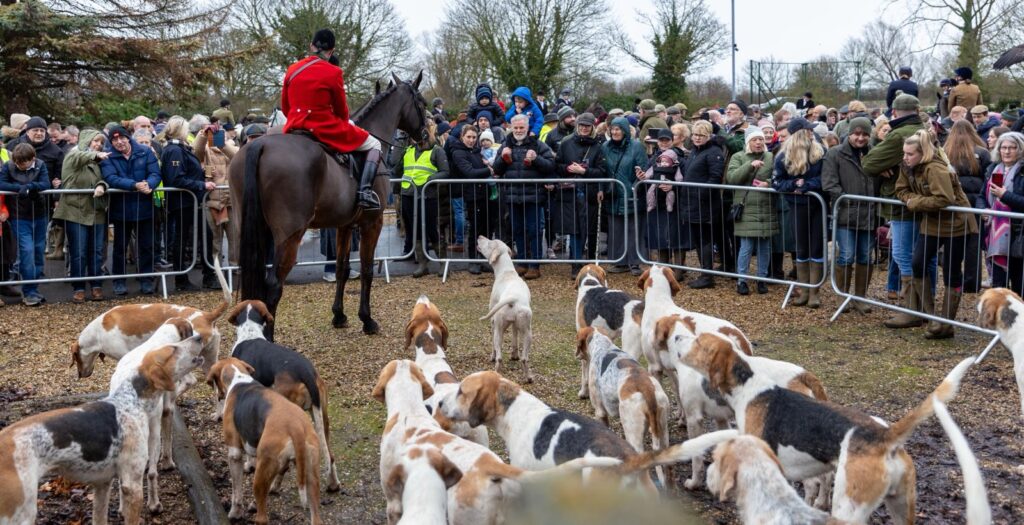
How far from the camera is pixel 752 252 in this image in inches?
→ 441

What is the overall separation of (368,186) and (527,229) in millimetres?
3875

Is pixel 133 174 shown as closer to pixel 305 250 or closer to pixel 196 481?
pixel 305 250

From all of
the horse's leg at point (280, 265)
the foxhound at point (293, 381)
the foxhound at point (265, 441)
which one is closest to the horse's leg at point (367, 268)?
the horse's leg at point (280, 265)

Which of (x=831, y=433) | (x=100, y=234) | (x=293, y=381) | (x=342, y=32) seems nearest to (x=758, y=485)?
(x=831, y=433)

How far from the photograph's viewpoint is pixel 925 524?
16.5 ft

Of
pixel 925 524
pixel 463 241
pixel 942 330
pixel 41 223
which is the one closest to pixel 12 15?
pixel 41 223

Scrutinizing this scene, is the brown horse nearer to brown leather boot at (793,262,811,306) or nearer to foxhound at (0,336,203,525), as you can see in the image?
foxhound at (0,336,203,525)

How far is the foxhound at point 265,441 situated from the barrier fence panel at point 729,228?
22.1 ft

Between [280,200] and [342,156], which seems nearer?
[280,200]

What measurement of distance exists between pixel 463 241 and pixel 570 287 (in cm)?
248

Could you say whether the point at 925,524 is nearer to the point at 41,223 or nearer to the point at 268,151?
the point at 268,151

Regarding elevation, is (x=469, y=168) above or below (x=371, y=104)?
below

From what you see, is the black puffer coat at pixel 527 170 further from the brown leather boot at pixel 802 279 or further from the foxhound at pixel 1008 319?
the foxhound at pixel 1008 319

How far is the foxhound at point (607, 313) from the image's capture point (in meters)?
7.08
